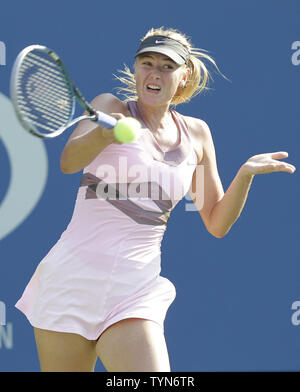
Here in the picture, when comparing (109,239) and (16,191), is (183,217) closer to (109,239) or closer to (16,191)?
(16,191)

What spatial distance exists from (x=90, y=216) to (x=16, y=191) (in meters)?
0.81

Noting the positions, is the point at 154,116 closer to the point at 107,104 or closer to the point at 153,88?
the point at 153,88

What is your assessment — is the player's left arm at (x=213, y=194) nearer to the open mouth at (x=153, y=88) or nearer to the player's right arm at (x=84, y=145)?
the open mouth at (x=153, y=88)

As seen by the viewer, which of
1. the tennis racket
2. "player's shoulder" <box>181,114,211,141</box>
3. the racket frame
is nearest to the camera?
the racket frame

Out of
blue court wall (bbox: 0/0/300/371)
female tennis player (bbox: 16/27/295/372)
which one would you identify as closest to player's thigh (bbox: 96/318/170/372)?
female tennis player (bbox: 16/27/295/372)

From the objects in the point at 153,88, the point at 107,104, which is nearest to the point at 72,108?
the point at 107,104

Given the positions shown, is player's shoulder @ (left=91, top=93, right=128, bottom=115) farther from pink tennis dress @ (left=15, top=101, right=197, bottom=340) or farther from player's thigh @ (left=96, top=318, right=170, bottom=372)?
player's thigh @ (left=96, top=318, right=170, bottom=372)

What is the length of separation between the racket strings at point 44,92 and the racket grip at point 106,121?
0.41ft

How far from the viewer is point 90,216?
8.81ft

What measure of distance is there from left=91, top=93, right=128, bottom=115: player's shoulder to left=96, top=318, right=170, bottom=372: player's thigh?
26.0 inches

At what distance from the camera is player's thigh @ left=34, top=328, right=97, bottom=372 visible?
2611 mm

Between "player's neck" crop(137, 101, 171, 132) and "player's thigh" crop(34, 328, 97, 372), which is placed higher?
"player's neck" crop(137, 101, 171, 132)

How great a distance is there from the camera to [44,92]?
246cm
